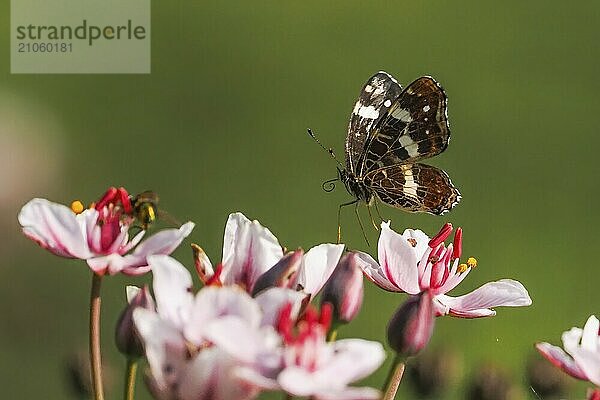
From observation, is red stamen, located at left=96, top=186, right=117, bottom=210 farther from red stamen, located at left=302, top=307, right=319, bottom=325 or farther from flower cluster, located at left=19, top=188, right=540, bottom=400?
red stamen, located at left=302, top=307, right=319, bottom=325

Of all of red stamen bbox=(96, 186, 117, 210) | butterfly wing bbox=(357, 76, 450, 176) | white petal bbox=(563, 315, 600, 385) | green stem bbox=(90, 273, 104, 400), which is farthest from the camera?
butterfly wing bbox=(357, 76, 450, 176)

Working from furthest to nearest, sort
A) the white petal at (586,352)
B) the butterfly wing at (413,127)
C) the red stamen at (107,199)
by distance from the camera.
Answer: the butterfly wing at (413,127), the red stamen at (107,199), the white petal at (586,352)

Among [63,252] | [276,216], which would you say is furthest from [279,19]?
[63,252]

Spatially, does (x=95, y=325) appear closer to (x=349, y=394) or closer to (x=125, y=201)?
(x=125, y=201)

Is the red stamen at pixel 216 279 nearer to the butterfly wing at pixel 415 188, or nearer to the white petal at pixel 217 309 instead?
the white petal at pixel 217 309

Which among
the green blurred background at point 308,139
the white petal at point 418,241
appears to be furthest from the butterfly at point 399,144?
the green blurred background at point 308,139

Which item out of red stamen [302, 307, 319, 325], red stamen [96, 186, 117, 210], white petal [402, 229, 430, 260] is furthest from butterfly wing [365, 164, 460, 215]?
red stamen [302, 307, 319, 325]
